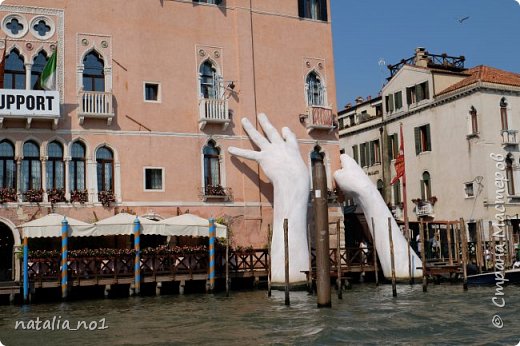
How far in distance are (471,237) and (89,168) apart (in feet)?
51.3

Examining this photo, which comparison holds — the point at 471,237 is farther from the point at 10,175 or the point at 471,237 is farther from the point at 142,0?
the point at 10,175

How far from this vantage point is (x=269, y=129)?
22.6 meters

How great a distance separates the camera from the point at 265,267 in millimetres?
22156

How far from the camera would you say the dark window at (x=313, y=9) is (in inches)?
989

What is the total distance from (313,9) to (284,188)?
7.44 m

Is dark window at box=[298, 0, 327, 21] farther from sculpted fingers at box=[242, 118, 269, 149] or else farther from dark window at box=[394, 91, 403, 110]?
dark window at box=[394, 91, 403, 110]

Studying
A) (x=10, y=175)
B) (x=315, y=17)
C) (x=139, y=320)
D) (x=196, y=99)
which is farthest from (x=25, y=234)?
(x=315, y=17)

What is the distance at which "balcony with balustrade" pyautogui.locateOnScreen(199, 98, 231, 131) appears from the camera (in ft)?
73.9

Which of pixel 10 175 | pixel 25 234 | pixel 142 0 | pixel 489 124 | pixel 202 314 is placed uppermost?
pixel 142 0

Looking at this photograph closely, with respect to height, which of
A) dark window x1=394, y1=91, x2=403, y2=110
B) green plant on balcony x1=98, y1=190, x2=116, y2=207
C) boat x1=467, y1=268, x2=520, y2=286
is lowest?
boat x1=467, y1=268, x2=520, y2=286

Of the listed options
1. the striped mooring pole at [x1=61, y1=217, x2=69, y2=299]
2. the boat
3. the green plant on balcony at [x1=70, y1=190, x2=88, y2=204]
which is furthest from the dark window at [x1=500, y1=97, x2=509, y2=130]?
the striped mooring pole at [x1=61, y1=217, x2=69, y2=299]

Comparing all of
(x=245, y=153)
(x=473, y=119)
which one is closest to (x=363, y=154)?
(x=473, y=119)

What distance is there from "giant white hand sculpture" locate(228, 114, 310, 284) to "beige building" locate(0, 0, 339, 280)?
108 centimetres

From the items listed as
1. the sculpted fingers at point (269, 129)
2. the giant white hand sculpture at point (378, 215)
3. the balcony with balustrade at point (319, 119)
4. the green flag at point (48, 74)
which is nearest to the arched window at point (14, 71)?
the green flag at point (48, 74)
